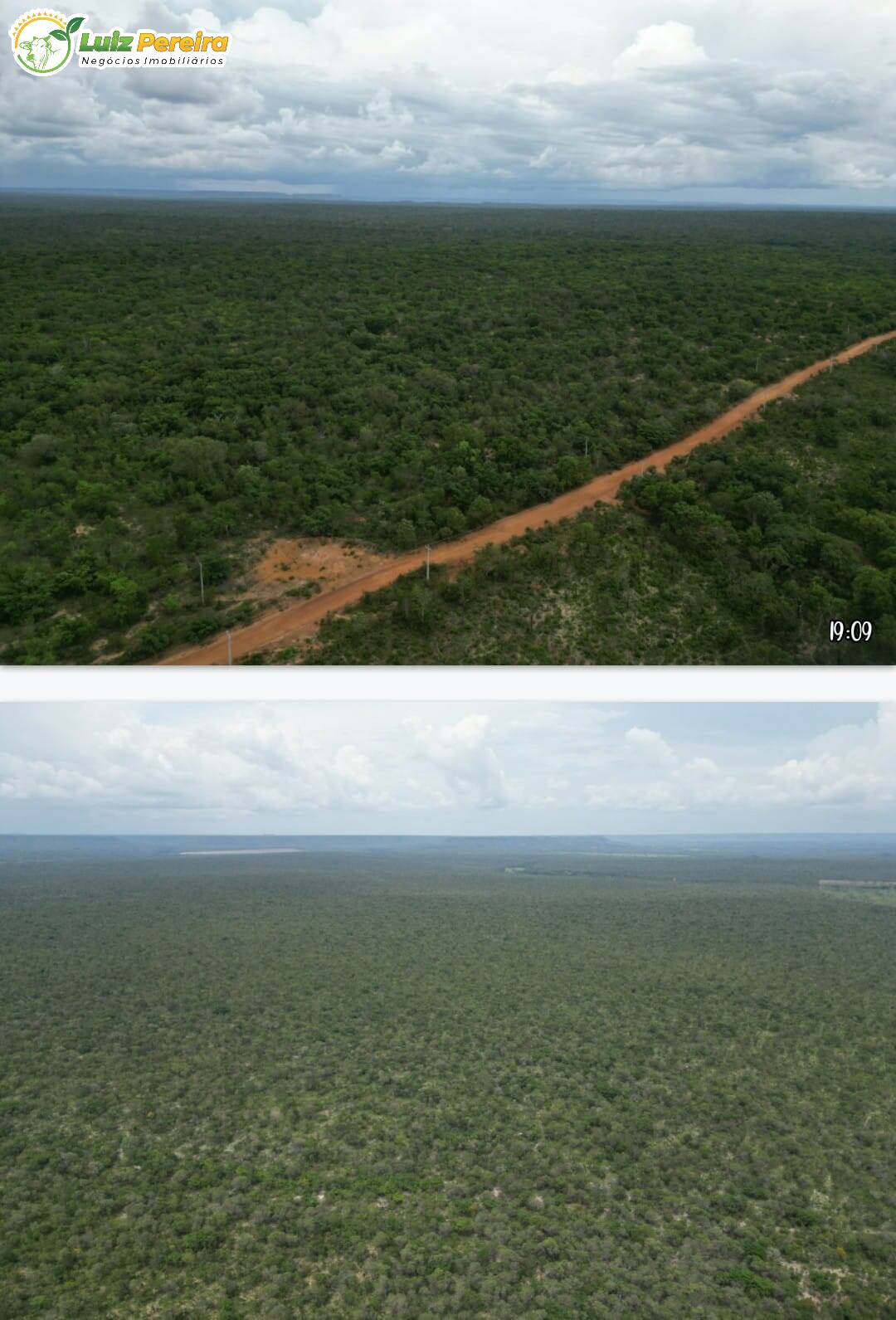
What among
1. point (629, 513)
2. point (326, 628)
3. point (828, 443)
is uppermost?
point (828, 443)

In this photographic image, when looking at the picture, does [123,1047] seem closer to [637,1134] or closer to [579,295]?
[637,1134]

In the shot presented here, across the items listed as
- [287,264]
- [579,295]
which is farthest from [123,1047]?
[579,295]

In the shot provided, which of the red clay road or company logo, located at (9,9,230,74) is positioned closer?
company logo, located at (9,9,230,74)
